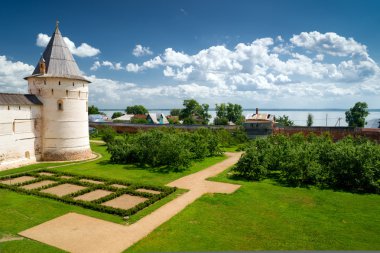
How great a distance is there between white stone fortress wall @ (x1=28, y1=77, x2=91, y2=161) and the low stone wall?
30.2 meters

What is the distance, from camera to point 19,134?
25.6 meters

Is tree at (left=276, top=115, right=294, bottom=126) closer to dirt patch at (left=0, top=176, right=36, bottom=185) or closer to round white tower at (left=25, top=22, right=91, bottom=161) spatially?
round white tower at (left=25, top=22, right=91, bottom=161)

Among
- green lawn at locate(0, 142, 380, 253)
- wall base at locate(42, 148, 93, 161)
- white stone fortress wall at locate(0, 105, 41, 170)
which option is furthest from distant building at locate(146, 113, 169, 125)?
green lawn at locate(0, 142, 380, 253)

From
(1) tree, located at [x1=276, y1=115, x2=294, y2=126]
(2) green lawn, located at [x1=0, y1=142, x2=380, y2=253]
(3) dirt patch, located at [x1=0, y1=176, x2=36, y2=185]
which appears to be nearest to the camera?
(2) green lawn, located at [x1=0, y1=142, x2=380, y2=253]

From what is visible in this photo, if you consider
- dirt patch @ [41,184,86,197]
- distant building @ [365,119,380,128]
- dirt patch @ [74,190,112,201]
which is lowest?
dirt patch @ [74,190,112,201]

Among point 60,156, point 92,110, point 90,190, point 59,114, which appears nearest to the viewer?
point 90,190

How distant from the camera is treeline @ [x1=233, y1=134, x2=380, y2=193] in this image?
18906 mm

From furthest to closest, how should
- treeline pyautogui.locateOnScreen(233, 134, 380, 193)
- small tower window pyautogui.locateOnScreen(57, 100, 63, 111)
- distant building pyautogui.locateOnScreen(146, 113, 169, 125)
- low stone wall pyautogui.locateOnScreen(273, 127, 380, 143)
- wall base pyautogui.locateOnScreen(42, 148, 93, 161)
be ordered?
distant building pyautogui.locateOnScreen(146, 113, 169, 125), low stone wall pyautogui.locateOnScreen(273, 127, 380, 143), wall base pyautogui.locateOnScreen(42, 148, 93, 161), small tower window pyautogui.locateOnScreen(57, 100, 63, 111), treeline pyautogui.locateOnScreen(233, 134, 380, 193)

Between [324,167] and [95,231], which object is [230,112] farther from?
[95,231]

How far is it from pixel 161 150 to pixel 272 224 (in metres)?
14.2

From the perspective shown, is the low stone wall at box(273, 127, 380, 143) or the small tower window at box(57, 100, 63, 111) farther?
the low stone wall at box(273, 127, 380, 143)

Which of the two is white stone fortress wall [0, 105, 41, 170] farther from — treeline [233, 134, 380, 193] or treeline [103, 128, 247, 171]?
treeline [233, 134, 380, 193]

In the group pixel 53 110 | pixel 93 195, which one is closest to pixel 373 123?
pixel 53 110

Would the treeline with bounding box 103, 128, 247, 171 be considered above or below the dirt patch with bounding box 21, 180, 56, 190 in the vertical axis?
above
